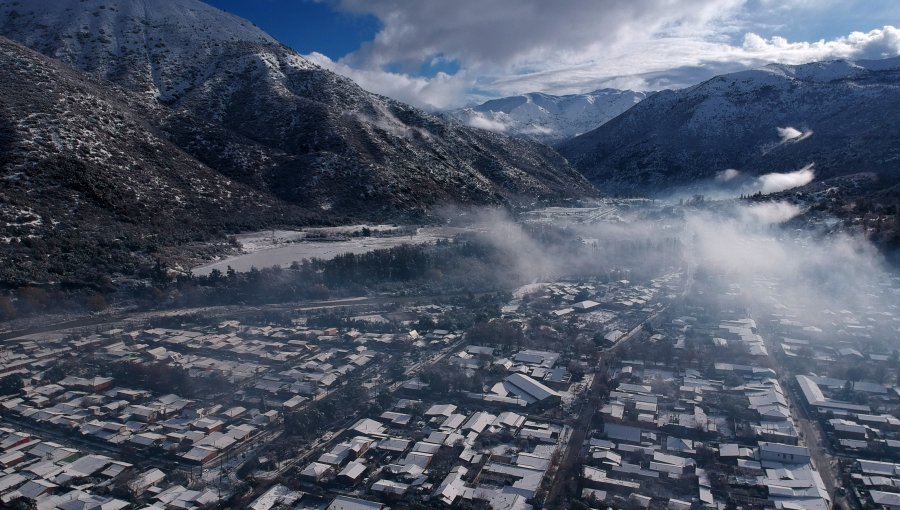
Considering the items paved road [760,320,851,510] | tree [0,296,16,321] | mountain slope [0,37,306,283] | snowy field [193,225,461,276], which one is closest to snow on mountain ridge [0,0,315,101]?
mountain slope [0,37,306,283]

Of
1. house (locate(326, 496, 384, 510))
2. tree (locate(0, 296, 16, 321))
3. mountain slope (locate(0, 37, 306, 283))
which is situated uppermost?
mountain slope (locate(0, 37, 306, 283))

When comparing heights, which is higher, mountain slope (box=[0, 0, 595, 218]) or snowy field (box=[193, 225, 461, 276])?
mountain slope (box=[0, 0, 595, 218])

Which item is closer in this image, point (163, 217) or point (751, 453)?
point (751, 453)

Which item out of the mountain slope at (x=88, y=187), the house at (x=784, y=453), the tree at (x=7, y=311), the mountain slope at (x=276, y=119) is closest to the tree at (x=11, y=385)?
the tree at (x=7, y=311)

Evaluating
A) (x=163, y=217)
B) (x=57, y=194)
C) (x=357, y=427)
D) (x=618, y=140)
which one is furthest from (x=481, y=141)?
(x=357, y=427)

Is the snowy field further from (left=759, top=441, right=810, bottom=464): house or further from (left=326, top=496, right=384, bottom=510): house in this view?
(left=759, top=441, right=810, bottom=464): house

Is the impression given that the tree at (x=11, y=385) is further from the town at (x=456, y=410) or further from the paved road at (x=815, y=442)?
the paved road at (x=815, y=442)

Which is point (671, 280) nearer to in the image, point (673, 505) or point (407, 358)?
point (407, 358)
